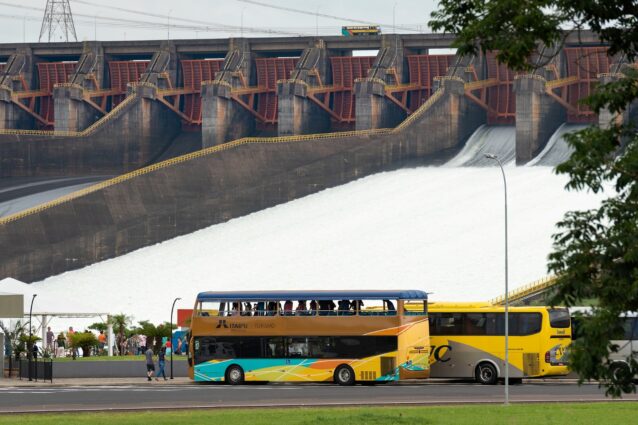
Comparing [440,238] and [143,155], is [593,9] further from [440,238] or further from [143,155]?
[143,155]

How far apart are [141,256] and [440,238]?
1716cm

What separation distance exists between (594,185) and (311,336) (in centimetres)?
2963

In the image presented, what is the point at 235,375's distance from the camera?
45.6 meters

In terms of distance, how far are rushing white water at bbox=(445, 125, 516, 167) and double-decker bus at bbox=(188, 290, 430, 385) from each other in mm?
35827

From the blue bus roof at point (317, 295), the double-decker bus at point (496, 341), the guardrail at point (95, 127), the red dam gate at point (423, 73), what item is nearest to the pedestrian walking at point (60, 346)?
the blue bus roof at point (317, 295)

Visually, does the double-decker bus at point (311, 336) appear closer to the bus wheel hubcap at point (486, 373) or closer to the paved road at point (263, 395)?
the paved road at point (263, 395)

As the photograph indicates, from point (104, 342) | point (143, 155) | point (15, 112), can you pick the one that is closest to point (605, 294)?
point (104, 342)

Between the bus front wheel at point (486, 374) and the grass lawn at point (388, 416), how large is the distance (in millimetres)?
11646

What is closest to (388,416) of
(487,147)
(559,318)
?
(559,318)

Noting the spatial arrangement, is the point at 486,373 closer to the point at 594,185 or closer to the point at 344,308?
the point at 344,308

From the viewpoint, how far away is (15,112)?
98.1m

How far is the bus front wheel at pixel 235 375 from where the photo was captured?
45.6 metres

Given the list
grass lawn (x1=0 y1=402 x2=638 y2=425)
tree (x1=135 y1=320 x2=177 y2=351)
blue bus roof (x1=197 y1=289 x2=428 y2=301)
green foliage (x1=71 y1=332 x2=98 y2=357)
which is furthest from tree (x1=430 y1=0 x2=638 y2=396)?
green foliage (x1=71 y1=332 x2=98 y2=357)

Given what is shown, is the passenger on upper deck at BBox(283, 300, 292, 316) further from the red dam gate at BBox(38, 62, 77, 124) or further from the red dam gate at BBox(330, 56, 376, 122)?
the red dam gate at BBox(38, 62, 77, 124)
